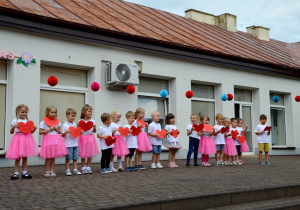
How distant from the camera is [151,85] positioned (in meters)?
14.1

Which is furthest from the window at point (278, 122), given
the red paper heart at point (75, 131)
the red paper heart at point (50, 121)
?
the red paper heart at point (50, 121)

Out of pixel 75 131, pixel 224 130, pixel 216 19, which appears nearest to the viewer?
pixel 75 131

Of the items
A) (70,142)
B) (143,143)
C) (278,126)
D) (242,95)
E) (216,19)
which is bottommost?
(143,143)

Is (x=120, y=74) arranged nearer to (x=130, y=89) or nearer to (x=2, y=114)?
(x=130, y=89)

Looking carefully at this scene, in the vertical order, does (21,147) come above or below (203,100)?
below

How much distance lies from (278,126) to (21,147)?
14272mm

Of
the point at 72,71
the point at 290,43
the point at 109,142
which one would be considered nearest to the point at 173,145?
the point at 109,142

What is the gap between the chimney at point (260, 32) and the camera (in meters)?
23.1

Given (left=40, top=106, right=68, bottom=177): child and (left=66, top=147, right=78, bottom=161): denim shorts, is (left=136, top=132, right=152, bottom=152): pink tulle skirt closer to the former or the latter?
(left=66, top=147, right=78, bottom=161): denim shorts

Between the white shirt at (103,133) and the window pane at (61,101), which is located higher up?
the window pane at (61,101)

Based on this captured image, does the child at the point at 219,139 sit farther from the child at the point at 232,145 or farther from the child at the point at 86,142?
the child at the point at 86,142

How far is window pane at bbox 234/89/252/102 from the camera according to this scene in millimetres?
17125

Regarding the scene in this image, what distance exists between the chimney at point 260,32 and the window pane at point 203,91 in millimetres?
8700

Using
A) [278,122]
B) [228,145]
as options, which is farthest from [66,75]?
[278,122]
